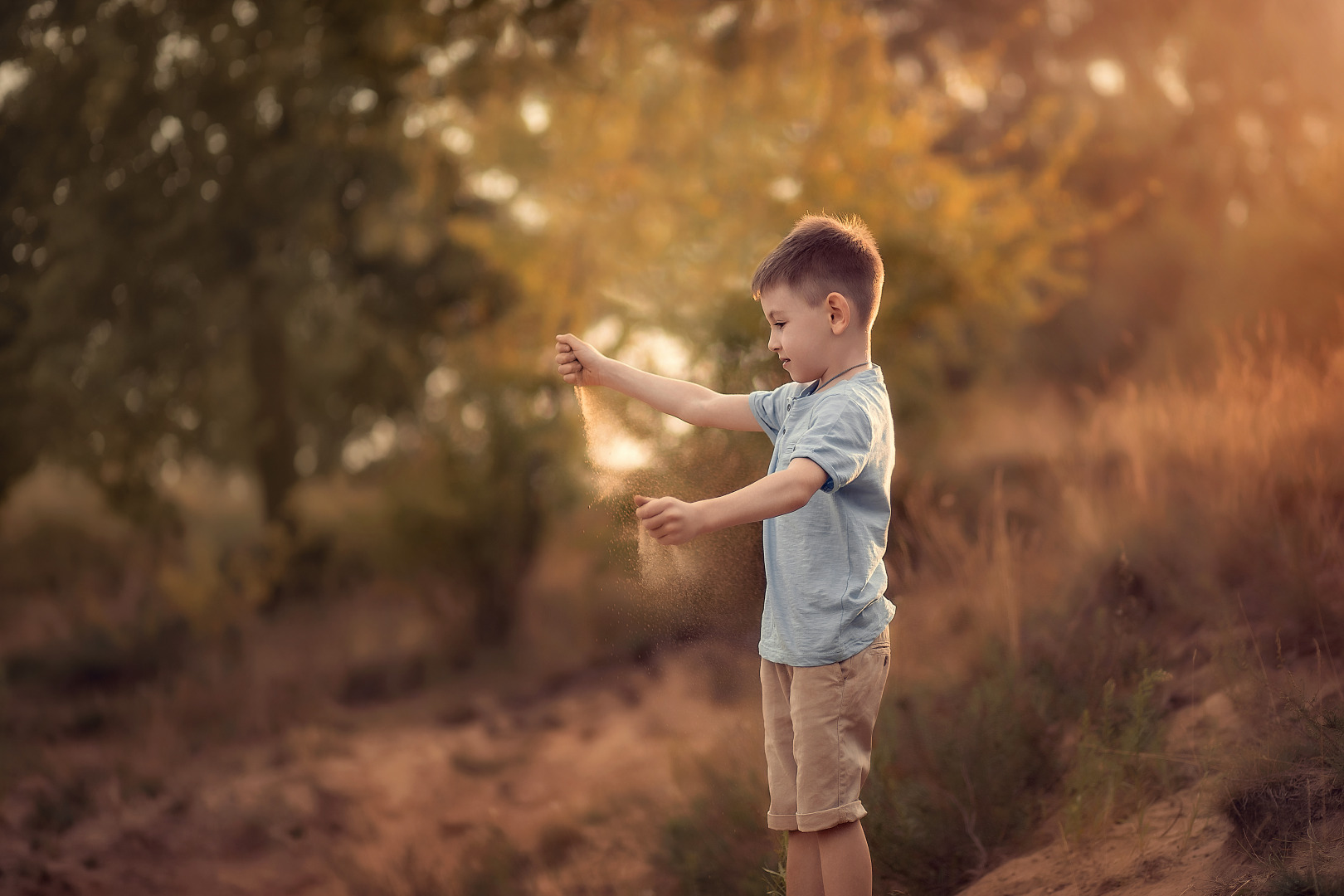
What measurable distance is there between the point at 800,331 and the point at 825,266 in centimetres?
15

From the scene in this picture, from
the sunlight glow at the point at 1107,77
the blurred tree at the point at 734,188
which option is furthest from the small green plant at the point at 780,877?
the sunlight glow at the point at 1107,77

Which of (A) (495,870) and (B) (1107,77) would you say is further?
(B) (1107,77)

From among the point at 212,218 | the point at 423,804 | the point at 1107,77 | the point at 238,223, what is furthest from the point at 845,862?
the point at 1107,77

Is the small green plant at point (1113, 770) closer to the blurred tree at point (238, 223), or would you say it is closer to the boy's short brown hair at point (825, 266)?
the boy's short brown hair at point (825, 266)

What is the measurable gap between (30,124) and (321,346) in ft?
14.2

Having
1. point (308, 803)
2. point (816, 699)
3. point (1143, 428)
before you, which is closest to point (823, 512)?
point (816, 699)

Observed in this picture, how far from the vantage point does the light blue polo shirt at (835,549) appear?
225 cm

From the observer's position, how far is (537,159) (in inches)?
352

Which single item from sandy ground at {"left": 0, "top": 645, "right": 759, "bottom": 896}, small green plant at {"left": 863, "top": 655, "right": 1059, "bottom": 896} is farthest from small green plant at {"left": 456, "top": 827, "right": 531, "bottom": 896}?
small green plant at {"left": 863, "top": 655, "right": 1059, "bottom": 896}

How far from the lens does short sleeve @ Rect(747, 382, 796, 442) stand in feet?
8.41

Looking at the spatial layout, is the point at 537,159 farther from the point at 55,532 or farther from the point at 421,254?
the point at 55,532

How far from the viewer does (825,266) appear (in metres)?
2.32

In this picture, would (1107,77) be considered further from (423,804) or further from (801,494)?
(801,494)

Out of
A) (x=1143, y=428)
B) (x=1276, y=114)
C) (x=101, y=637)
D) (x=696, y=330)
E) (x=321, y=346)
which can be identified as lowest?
(x=1143, y=428)
